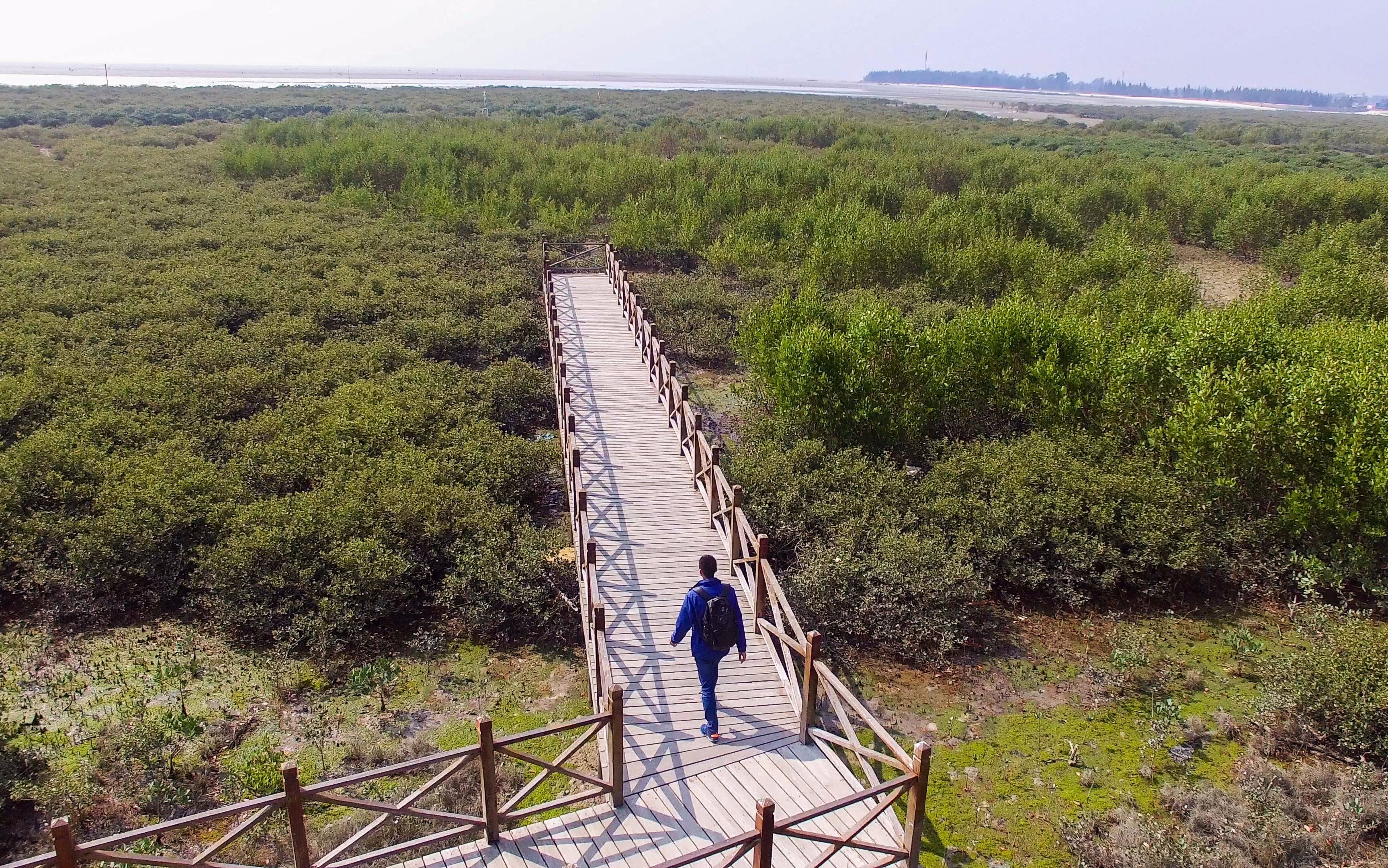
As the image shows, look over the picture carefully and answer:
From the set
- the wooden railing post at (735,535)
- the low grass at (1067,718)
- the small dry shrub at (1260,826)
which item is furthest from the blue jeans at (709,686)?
the small dry shrub at (1260,826)

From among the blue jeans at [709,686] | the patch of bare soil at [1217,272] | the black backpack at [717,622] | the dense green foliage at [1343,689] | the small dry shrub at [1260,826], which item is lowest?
the small dry shrub at [1260,826]

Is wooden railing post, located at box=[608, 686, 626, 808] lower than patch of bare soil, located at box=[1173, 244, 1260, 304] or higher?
lower

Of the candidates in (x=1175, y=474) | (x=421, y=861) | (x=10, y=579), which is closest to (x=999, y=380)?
(x=1175, y=474)

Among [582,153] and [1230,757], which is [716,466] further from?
[582,153]

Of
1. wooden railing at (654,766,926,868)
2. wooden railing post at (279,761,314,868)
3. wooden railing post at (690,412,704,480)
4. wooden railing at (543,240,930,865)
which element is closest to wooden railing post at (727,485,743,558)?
wooden railing at (543,240,930,865)

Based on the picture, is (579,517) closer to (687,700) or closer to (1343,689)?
(687,700)

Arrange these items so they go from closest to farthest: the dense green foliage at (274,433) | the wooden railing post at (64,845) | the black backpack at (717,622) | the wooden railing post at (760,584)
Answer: the wooden railing post at (64,845)
the black backpack at (717,622)
the wooden railing post at (760,584)
the dense green foliage at (274,433)

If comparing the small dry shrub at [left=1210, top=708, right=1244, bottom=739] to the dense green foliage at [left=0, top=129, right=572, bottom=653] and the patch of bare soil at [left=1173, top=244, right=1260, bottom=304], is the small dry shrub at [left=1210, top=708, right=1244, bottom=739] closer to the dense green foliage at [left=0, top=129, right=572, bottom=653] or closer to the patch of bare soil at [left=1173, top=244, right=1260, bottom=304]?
the dense green foliage at [left=0, top=129, right=572, bottom=653]

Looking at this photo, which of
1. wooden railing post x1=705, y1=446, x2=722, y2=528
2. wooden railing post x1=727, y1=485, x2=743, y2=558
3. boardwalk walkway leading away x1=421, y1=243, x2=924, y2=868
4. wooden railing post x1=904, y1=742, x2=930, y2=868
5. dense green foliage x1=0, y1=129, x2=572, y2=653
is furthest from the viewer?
dense green foliage x1=0, y1=129, x2=572, y2=653

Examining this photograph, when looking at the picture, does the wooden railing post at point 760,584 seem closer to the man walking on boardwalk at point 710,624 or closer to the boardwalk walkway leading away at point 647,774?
the boardwalk walkway leading away at point 647,774
